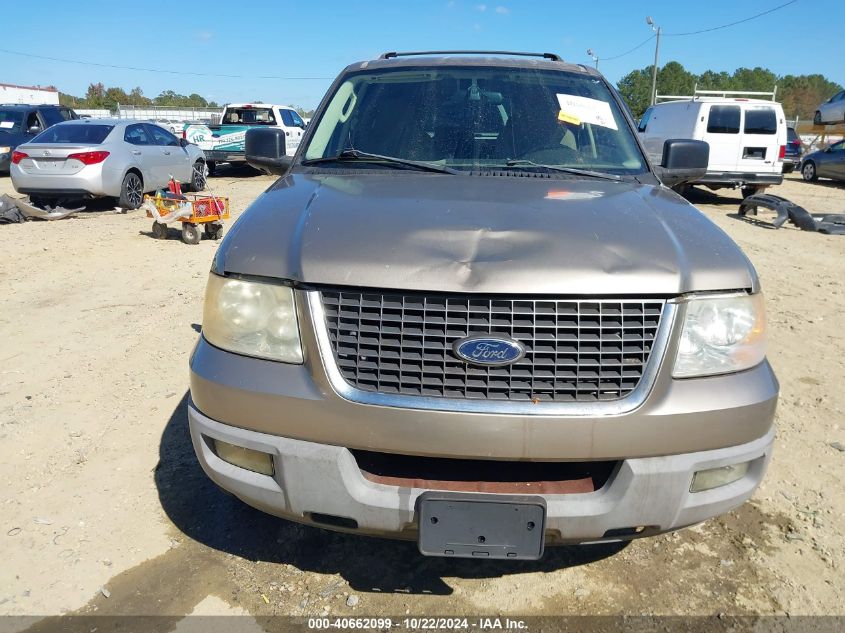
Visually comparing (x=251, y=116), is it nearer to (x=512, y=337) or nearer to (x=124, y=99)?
(x=512, y=337)

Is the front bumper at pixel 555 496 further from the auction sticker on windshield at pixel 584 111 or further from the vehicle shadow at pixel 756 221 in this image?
the vehicle shadow at pixel 756 221

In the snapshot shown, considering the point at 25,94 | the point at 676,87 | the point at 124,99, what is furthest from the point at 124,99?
the point at 676,87

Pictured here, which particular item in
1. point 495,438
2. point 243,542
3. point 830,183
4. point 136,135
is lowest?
Result: point 830,183

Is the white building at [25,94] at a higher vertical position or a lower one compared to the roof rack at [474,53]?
higher

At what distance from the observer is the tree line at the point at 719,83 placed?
242 feet

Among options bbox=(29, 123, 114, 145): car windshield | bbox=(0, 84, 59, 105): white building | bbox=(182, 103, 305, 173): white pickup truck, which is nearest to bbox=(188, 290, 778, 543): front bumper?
bbox=(29, 123, 114, 145): car windshield

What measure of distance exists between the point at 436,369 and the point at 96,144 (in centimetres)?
1083

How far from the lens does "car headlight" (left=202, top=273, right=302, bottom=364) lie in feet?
6.59

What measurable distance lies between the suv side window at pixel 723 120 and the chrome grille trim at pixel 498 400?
508 inches

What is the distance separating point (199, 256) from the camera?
8047 millimetres

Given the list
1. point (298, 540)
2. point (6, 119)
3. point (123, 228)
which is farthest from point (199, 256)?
point (6, 119)

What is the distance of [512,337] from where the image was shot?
6.17 ft

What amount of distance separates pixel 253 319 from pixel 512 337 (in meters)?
0.84

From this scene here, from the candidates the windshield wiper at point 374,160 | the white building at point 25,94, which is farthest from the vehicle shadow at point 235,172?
the white building at point 25,94
